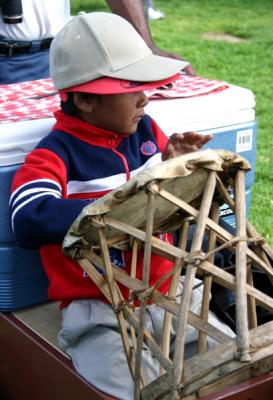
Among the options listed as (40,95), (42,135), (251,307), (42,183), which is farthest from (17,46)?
(251,307)

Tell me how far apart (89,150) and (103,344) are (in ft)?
1.74

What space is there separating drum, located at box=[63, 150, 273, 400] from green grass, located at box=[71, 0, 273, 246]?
6.71ft

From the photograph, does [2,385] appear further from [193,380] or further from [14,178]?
[193,380]

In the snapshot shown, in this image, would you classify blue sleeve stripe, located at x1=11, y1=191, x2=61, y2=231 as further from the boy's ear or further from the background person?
the background person

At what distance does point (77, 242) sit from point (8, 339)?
0.59m

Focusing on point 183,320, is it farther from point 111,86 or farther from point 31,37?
point 31,37

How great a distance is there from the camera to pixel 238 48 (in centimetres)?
917

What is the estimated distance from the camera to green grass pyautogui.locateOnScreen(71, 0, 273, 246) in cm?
514

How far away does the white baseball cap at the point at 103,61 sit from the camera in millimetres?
2424

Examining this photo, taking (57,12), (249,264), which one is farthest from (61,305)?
(57,12)

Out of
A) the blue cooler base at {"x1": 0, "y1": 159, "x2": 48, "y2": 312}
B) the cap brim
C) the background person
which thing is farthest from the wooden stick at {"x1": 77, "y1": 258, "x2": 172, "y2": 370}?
the background person

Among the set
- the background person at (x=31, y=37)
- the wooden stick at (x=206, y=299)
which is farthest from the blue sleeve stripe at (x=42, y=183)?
the background person at (x=31, y=37)

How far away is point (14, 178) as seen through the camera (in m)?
2.44

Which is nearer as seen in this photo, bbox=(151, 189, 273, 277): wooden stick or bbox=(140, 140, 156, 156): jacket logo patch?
bbox=(151, 189, 273, 277): wooden stick
